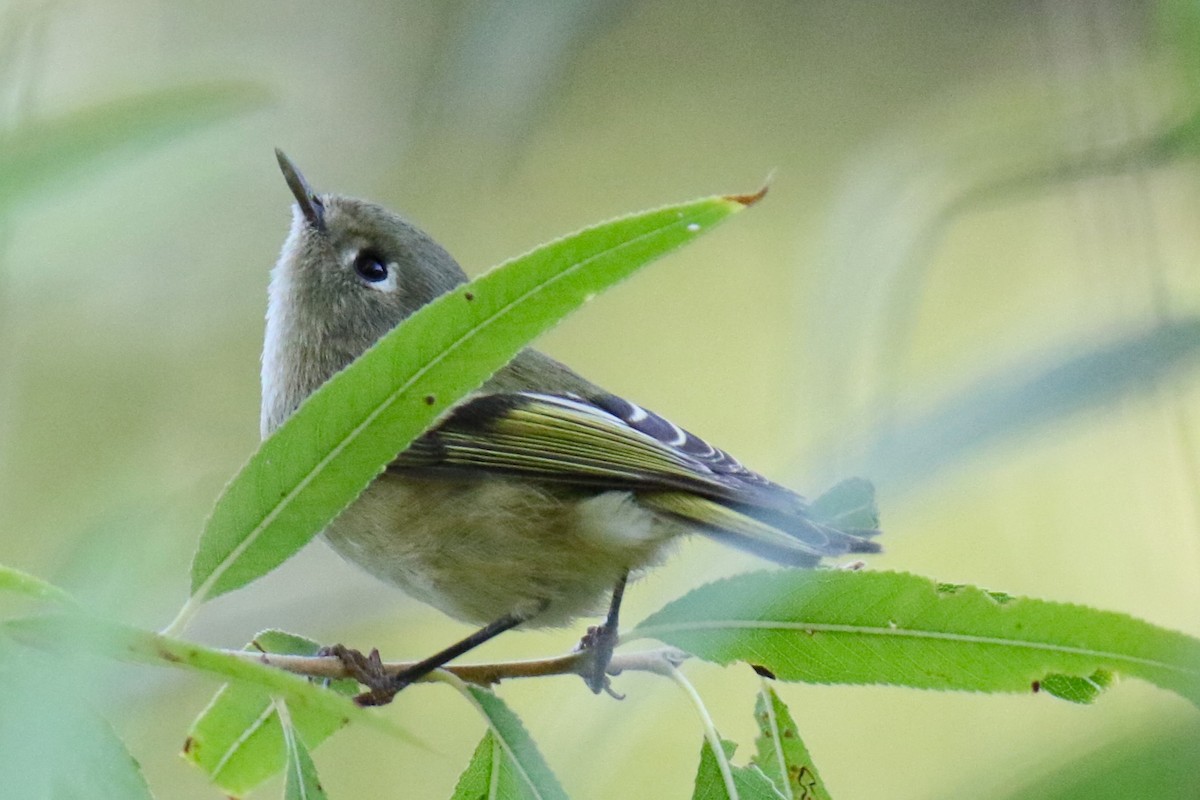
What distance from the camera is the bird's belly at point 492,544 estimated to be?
1354 mm

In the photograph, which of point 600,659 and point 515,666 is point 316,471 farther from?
point 600,659

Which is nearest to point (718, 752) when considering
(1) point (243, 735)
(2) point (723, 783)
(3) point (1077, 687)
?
(2) point (723, 783)

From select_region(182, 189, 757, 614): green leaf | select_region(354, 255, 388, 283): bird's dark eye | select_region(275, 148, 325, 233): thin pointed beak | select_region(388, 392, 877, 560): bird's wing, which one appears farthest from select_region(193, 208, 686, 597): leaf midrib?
select_region(354, 255, 388, 283): bird's dark eye

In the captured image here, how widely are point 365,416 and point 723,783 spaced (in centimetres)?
38

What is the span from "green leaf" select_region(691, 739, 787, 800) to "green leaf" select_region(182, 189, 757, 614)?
13.1 inches

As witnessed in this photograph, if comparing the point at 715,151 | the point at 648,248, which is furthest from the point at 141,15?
the point at 648,248

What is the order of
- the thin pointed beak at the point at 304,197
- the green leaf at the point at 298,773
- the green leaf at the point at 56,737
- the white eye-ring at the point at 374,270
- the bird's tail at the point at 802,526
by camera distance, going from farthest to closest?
the white eye-ring at the point at 374,270 < the thin pointed beak at the point at 304,197 < the bird's tail at the point at 802,526 < the green leaf at the point at 298,773 < the green leaf at the point at 56,737

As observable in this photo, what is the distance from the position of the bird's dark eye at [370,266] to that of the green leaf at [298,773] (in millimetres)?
836

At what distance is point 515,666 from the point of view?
39.4 inches

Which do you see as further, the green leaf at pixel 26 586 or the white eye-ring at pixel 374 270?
the white eye-ring at pixel 374 270

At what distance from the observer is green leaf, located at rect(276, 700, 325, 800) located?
918 mm

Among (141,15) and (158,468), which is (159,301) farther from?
(158,468)

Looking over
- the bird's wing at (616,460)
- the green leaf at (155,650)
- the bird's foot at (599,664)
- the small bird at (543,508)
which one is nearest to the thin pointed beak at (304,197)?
the small bird at (543,508)

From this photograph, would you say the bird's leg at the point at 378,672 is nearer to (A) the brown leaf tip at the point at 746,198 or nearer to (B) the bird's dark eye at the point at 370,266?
(A) the brown leaf tip at the point at 746,198
